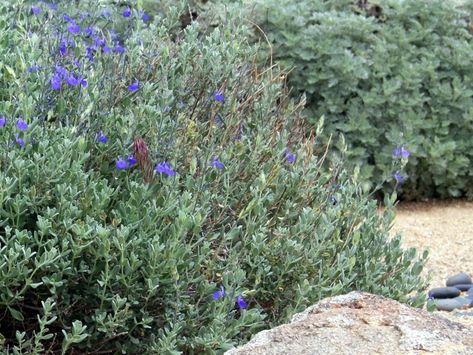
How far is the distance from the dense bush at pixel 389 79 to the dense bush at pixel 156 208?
2976 millimetres

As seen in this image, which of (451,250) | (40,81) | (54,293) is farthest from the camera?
(451,250)

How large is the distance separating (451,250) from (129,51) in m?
3.63

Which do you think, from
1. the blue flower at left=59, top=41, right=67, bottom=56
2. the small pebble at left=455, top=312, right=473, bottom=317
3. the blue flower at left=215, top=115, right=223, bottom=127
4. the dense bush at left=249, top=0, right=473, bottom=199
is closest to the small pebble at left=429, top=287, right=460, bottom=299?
the small pebble at left=455, top=312, right=473, bottom=317

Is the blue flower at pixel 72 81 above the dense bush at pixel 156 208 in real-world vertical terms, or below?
above

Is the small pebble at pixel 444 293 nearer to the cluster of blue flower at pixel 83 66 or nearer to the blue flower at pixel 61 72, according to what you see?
the cluster of blue flower at pixel 83 66

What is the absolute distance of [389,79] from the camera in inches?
288

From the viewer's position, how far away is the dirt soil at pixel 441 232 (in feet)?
21.1

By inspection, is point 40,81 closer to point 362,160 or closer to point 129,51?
point 129,51

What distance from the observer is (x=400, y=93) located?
7215 millimetres

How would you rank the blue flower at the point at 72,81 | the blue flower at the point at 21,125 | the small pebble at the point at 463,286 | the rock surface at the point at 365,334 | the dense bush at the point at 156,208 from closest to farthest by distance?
1. the rock surface at the point at 365,334
2. the dense bush at the point at 156,208
3. the blue flower at the point at 21,125
4. the blue flower at the point at 72,81
5. the small pebble at the point at 463,286

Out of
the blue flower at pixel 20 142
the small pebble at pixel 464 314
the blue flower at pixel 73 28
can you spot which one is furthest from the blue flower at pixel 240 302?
the small pebble at pixel 464 314

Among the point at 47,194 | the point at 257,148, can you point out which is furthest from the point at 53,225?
the point at 257,148

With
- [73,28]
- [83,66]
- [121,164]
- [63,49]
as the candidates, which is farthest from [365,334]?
[73,28]

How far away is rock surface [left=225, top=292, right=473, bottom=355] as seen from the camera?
7.29 ft
